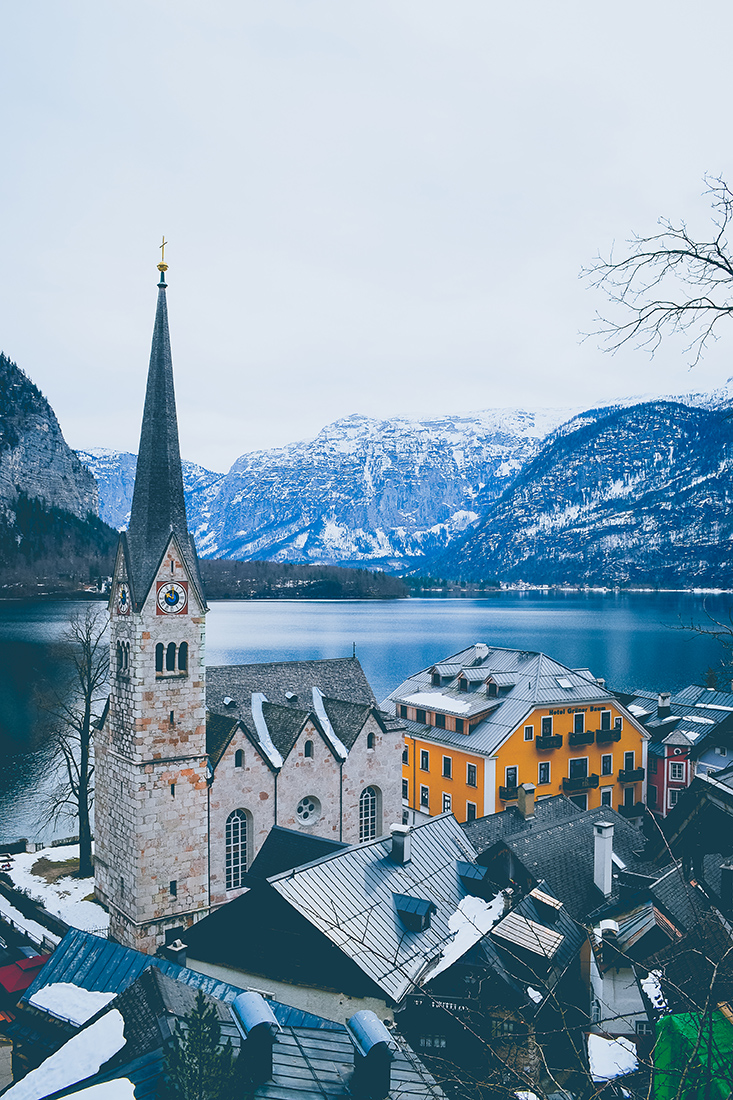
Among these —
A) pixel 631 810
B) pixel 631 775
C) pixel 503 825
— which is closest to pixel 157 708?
pixel 503 825

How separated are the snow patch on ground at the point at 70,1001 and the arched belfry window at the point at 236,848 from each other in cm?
1538

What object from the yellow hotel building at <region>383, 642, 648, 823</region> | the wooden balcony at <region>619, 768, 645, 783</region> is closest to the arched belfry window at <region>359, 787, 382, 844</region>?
the yellow hotel building at <region>383, 642, 648, 823</region>

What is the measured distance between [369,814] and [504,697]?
1238 cm

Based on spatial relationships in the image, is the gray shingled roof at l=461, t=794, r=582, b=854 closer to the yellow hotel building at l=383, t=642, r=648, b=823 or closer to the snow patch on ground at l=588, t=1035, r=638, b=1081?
the yellow hotel building at l=383, t=642, r=648, b=823

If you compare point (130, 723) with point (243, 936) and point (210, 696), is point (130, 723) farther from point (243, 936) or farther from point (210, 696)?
point (243, 936)

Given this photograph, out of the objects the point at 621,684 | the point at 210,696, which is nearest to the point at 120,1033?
the point at 210,696

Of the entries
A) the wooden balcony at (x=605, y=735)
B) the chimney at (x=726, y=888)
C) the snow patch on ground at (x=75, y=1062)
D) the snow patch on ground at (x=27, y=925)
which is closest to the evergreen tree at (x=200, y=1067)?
the snow patch on ground at (x=75, y=1062)

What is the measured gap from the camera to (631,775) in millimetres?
48250

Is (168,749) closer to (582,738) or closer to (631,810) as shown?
(582,738)

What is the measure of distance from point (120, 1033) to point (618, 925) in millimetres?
17444

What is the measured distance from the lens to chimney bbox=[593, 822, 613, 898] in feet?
90.3

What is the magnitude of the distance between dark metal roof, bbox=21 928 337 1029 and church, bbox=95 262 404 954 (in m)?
10.1

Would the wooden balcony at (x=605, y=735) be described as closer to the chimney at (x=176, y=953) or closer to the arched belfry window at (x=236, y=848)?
the arched belfry window at (x=236, y=848)

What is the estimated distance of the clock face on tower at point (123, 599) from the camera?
31.5 m
